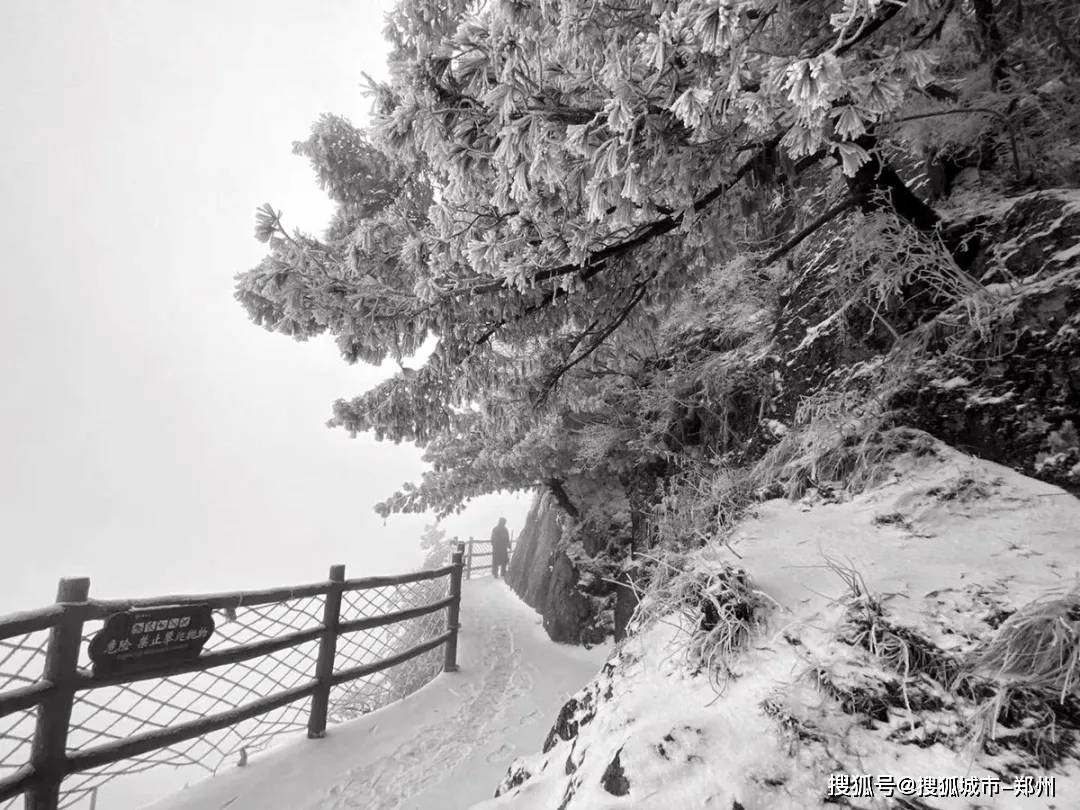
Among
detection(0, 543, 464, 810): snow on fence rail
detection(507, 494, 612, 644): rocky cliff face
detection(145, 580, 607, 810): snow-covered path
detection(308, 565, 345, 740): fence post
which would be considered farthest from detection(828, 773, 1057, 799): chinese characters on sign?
detection(507, 494, 612, 644): rocky cliff face

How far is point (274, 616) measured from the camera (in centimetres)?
349

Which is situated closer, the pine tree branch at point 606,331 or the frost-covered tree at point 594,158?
the frost-covered tree at point 594,158

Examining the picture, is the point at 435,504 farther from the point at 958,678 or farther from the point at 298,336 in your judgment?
the point at 958,678

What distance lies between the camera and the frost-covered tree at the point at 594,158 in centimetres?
167

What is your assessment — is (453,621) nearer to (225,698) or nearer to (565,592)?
(225,698)

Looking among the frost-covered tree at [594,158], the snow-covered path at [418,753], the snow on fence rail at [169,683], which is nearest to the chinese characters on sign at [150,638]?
the snow on fence rail at [169,683]

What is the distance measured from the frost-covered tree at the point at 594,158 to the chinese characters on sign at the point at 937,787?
197 centimetres

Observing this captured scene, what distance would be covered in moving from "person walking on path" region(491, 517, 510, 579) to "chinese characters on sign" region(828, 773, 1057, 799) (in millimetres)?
17325

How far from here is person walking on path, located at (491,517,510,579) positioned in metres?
18.2

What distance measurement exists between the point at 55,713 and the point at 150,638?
44 centimetres

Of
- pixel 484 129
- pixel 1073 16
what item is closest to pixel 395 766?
pixel 484 129

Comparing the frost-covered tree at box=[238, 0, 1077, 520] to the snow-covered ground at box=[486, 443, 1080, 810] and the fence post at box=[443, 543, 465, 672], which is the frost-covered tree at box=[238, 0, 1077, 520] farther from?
the fence post at box=[443, 543, 465, 672]

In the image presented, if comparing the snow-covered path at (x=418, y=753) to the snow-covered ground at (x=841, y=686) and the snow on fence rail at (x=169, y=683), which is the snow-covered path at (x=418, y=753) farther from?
the snow-covered ground at (x=841, y=686)

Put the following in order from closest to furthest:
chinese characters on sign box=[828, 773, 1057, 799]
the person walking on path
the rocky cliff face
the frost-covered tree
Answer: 1. chinese characters on sign box=[828, 773, 1057, 799]
2. the frost-covered tree
3. the rocky cliff face
4. the person walking on path
